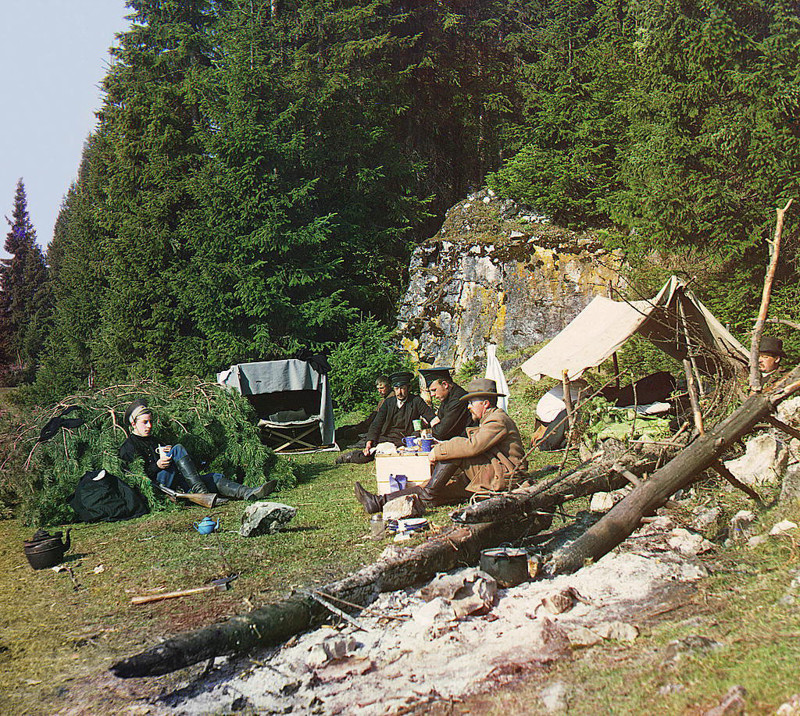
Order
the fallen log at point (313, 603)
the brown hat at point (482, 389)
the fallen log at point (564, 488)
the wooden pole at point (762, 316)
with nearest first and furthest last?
1. the fallen log at point (313, 603)
2. the wooden pole at point (762, 316)
3. the fallen log at point (564, 488)
4. the brown hat at point (482, 389)

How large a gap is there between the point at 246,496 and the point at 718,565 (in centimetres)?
513

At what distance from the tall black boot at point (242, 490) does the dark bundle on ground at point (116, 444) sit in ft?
1.78

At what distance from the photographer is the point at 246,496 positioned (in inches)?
303

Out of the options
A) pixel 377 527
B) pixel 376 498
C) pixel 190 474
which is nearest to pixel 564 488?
pixel 377 527

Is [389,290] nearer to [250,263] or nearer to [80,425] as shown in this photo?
[250,263]

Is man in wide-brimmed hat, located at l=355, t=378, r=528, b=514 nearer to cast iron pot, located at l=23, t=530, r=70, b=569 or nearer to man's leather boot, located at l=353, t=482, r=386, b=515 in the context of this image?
man's leather boot, located at l=353, t=482, r=386, b=515

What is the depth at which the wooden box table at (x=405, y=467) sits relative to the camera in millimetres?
7062

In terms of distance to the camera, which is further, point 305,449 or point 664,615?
point 305,449

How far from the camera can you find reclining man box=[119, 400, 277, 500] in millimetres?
7711

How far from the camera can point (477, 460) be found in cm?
639

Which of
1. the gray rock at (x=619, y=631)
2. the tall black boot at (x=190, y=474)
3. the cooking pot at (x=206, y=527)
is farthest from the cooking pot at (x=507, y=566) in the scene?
the tall black boot at (x=190, y=474)

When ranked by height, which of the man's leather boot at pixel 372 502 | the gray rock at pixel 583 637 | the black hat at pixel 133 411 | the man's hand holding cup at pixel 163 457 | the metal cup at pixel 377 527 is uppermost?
the black hat at pixel 133 411

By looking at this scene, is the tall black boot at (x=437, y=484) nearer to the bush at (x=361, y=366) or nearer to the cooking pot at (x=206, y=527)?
Answer: the cooking pot at (x=206, y=527)

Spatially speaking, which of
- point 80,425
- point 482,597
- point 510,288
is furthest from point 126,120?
point 482,597
